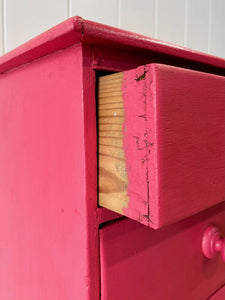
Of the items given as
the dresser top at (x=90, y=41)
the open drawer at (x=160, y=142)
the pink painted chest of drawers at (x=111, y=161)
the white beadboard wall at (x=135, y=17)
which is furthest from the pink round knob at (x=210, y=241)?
the white beadboard wall at (x=135, y=17)

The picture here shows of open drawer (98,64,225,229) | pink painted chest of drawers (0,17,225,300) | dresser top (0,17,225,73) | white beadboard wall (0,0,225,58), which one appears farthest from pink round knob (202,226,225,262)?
white beadboard wall (0,0,225,58)

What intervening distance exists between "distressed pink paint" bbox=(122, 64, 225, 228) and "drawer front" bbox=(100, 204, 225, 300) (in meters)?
0.07

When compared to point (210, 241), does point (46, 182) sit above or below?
above

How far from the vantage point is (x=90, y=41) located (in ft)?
0.98

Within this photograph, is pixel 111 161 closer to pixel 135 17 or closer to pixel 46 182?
pixel 46 182

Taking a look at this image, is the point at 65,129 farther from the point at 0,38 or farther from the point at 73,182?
the point at 0,38

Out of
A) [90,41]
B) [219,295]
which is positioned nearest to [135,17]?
[90,41]

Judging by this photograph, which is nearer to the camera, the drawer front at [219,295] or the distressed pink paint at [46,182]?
the distressed pink paint at [46,182]

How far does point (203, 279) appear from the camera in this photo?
0.48m

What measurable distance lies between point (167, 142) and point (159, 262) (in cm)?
21

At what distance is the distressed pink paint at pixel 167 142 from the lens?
0.84ft

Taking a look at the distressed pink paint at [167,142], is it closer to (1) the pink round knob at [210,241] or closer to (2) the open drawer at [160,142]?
(2) the open drawer at [160,142]

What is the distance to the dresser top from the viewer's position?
28 cm

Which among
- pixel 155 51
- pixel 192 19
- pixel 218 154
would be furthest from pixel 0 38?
pixel 192 19
